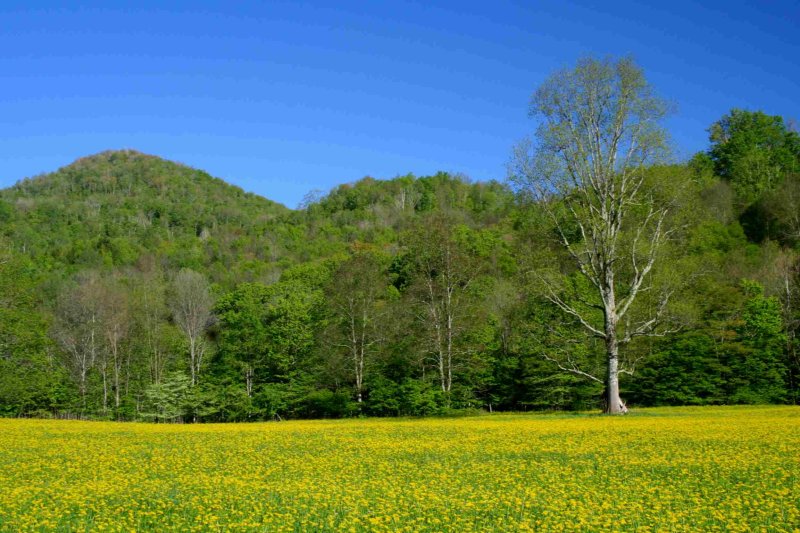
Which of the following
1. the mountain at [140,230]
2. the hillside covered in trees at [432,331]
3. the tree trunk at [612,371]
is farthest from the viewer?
the mountain at [140,230]

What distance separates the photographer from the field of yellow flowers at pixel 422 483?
10.9 m

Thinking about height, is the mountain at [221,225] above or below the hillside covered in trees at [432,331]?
above

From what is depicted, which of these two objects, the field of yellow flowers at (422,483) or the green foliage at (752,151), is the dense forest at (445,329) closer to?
the green foliage at (752,151)

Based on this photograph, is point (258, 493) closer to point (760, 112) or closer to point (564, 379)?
point (564, 379)

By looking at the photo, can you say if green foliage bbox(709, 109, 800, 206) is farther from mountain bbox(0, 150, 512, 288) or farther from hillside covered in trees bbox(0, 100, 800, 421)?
mountain bbox(0, 150, 512, 288)

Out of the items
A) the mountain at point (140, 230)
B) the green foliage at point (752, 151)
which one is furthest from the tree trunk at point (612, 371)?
the mountain at point (140, 230)

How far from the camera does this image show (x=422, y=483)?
1421 cm

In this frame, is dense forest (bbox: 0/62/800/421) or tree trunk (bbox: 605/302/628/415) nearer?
tree trunk (bbox: 605/302/628/415)

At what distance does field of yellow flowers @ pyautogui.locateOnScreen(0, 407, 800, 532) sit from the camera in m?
10.9

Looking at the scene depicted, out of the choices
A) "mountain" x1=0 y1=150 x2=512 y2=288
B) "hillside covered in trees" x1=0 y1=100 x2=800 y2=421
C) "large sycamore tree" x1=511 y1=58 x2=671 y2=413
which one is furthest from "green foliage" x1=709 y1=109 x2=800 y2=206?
"large sycamore tree" x1=511 y1=58 x2=671 y2=413

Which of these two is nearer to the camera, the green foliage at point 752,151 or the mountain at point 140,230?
the green foliage at point 752,151

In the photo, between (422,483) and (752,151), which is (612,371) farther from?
(752,151)

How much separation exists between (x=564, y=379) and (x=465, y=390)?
7.35 metres

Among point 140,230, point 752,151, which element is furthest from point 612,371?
point 140,230
